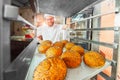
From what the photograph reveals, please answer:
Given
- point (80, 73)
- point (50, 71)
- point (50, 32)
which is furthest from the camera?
point (50, 32)

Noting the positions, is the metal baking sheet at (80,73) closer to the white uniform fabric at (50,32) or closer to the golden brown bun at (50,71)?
the golden brown bun at (50,71)

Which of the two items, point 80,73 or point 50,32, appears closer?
point 80,73

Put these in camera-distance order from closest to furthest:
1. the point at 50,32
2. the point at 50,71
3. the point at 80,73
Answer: the point at 50,71 → the point at 80,73 → the point at 50,32

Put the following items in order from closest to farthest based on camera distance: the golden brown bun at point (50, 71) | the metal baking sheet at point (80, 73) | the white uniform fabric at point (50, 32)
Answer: the golden brown bun at point (50, 71) < the metal baking sheet at point (80, 73) < the white uniform fabric at point (50, 32)

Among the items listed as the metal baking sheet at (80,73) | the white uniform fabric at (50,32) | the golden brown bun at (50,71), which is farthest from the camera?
the white uniform fabric at (50,32)

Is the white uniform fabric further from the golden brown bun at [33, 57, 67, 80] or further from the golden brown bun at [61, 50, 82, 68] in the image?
the golden brown bun at [33, 57, 67, 80]

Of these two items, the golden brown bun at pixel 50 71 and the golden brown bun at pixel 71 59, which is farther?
the golden brown bun at pixel 71 59

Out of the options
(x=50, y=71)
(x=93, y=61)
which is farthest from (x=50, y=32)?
(x=50, y=71)

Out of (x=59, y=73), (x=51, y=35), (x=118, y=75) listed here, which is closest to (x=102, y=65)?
(x=118, y=75)

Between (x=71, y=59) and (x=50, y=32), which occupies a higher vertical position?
(x=50, y=32)

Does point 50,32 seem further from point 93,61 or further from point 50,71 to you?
point 50,71

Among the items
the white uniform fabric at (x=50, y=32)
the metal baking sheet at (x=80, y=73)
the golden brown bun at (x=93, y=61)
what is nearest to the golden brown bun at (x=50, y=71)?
the metal baking sheet at (x=80, y=73)

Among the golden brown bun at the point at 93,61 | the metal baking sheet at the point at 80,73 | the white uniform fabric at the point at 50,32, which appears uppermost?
the white uniform fabric at the point at 50,32

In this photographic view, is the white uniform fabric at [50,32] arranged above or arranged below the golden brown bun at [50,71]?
above
